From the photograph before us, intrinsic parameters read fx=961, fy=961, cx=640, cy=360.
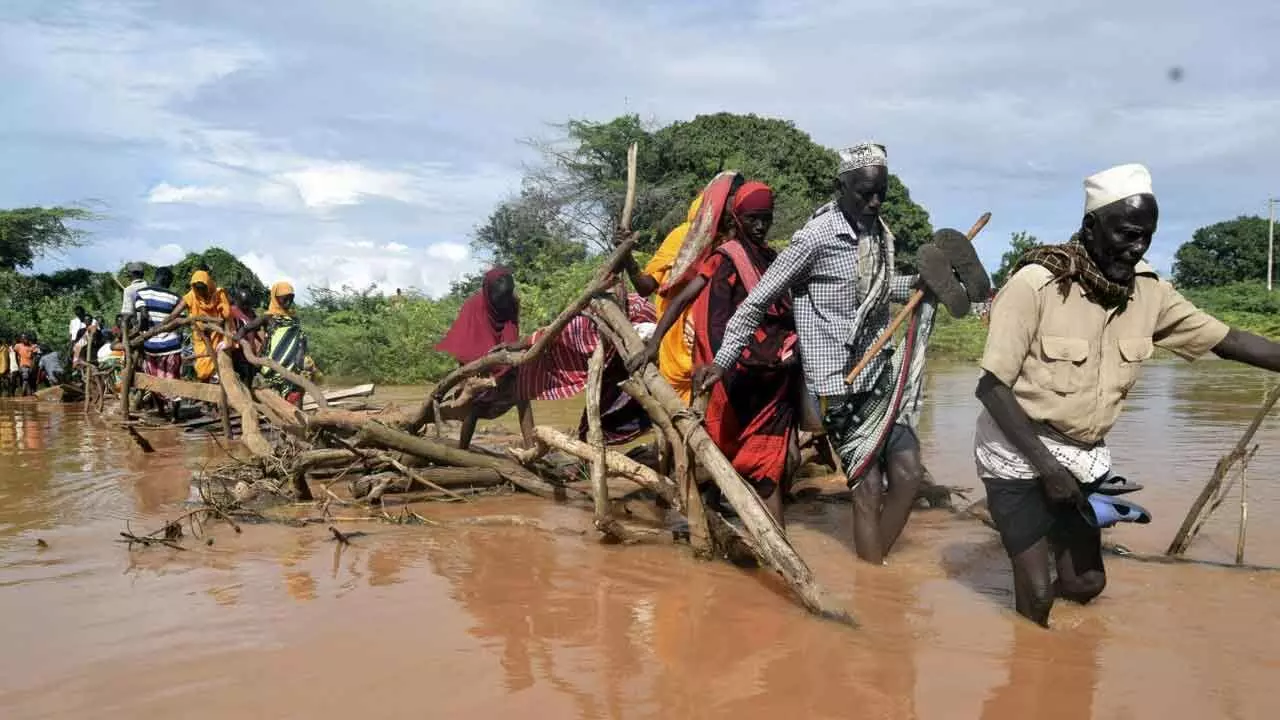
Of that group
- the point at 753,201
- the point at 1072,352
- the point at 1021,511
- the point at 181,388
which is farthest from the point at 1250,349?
the point at 181,388

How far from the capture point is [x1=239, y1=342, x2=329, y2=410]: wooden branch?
683 centimetres

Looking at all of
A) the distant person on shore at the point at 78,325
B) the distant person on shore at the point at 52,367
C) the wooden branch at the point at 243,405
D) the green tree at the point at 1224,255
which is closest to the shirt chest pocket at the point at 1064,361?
the wooden branch at the point at 243,405

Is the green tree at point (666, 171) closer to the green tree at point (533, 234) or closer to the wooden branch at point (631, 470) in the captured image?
the green tree at point (533, 234)

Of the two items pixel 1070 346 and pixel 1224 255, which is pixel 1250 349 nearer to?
pixel 1070 346

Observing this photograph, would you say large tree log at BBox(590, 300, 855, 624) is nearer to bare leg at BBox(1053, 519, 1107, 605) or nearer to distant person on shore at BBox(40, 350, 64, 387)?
bare leg at BBox(1053, 519, 1107, 605)

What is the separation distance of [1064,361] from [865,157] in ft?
4.48

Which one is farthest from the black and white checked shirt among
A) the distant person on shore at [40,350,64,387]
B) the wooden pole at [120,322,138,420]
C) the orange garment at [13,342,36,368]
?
the orange garment at [13,342,36,368]

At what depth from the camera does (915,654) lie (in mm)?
3213

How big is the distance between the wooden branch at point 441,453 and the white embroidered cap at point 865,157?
276cm

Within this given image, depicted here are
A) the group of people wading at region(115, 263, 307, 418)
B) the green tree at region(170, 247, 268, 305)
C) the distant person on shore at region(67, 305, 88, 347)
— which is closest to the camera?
the group of people wading at region(115, 263, 307, 418)

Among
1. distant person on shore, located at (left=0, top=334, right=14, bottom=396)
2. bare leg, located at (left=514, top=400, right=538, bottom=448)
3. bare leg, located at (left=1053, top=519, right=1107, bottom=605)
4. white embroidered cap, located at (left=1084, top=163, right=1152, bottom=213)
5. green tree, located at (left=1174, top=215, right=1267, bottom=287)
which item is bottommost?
distant person on shore, located at (left=0, top=334, right=14, bottom=396)

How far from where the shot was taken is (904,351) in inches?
169

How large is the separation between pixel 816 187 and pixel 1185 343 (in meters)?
31.1

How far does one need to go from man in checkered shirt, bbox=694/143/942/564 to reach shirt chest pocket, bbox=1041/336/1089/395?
1.04m
